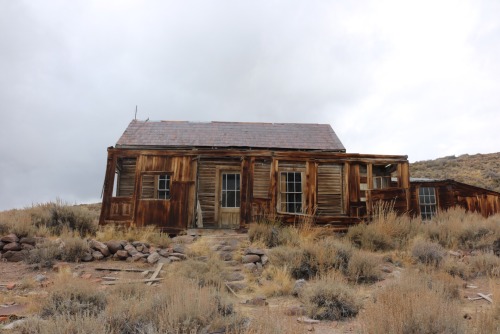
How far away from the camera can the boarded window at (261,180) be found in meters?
13.4

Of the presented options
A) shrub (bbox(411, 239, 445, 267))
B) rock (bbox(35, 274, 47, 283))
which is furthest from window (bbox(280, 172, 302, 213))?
rock (bbox(35, 274, 47, 283))

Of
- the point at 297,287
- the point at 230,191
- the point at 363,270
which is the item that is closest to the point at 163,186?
the point at 230,191

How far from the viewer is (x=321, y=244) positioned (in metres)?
8.24

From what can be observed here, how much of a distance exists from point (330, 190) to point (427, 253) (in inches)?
220

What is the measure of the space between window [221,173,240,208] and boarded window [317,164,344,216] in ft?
10.1

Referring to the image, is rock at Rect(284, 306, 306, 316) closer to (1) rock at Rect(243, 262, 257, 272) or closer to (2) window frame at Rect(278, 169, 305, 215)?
(1) rock at Rect(243, 262, 257, 272)

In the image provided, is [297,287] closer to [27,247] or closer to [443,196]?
[27,247]

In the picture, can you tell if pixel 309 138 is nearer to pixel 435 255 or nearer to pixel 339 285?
pixel 435 255

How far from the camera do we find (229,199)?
13656mm

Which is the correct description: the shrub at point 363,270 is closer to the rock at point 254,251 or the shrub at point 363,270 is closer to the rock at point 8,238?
the rock at point 254,251

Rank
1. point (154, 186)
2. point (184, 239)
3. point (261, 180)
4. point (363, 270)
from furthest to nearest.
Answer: point (261, 180)
point (154, 186)
point (184, 239)
point (363, 270)

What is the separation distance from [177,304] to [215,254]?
4719 mm

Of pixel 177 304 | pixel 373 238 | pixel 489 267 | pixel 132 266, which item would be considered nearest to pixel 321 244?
pixel 373 238

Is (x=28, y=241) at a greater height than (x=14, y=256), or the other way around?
(x=28, y=241)
